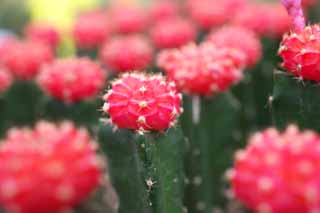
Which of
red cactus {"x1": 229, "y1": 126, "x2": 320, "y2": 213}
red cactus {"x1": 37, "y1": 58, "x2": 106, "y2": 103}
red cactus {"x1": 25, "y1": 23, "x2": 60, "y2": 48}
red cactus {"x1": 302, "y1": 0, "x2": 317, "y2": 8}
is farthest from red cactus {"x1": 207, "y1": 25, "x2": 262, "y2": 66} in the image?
red cactus {"x1": 229, "y1": 126, "x2": 320, "y2": 213}

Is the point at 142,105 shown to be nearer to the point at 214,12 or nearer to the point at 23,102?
the point at 23,102

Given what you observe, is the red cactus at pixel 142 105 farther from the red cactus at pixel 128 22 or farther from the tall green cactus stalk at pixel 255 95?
the red cactus at pixel 128 22

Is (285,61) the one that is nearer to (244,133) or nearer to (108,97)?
(108,97)

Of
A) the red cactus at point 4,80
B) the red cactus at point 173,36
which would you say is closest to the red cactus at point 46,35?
the red cactus at point 173,36

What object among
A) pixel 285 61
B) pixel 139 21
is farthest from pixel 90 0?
pixel 285 61

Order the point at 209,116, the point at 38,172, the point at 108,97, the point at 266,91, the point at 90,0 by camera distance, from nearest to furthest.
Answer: the point at 38,172
the point at 108,97
the point at 209,116
the point at 266,91
the point at 90,0

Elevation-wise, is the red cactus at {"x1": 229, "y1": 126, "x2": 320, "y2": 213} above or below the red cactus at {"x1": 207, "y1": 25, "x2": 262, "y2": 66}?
below

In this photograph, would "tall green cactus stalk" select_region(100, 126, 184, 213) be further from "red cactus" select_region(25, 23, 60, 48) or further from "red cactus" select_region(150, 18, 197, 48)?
"red cactus" select_region(25, 23, 60, 48)
